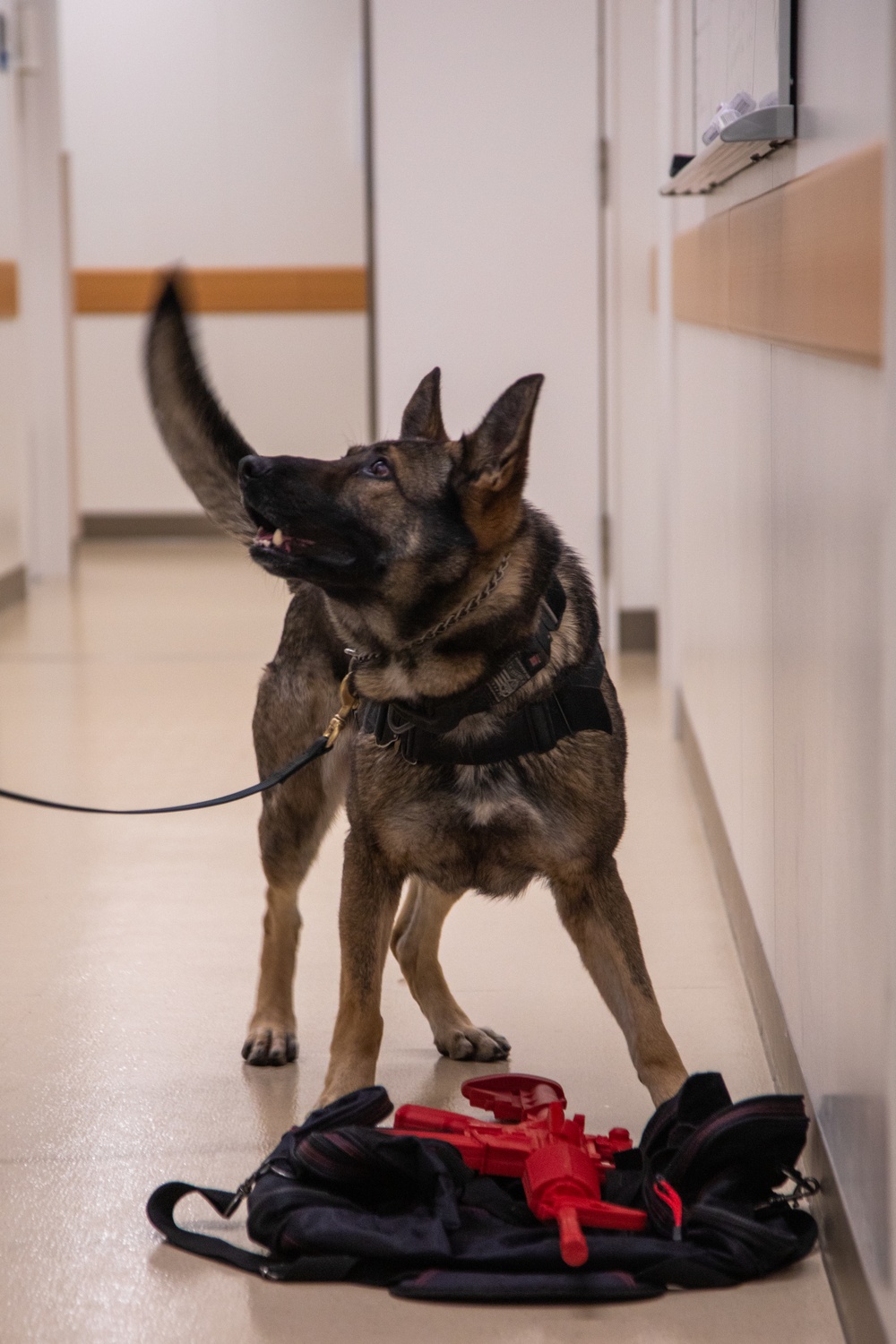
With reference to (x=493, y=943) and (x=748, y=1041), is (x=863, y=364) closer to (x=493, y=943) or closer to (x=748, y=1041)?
(x=748, y=1041)

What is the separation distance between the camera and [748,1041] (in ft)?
8.50

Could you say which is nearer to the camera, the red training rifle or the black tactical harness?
the red training rifle

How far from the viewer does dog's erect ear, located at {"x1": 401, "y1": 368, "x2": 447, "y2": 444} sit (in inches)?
94.0

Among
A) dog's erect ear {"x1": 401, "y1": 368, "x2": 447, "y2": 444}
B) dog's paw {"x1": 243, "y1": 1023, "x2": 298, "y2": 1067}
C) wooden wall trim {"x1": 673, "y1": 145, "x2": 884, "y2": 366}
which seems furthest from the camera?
dog's paw {"x1": 243, "y1": 1023, "x2": 298, "y2": 1067}

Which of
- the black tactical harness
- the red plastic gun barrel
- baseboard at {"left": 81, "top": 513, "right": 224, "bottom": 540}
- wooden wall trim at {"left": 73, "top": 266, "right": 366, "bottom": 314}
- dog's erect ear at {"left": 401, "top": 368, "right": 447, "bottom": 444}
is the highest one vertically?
wooden wall trim at {"left": 73, "top": 266, "right": 366, "bottom": 314}

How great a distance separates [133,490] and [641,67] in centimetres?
493

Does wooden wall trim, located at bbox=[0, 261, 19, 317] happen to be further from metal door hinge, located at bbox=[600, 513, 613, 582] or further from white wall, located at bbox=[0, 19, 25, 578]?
metal door hinge, located at bbox=[600, 513, 613, 582]

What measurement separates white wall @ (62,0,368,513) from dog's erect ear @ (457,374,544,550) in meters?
7.54

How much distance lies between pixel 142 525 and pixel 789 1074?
8.17m

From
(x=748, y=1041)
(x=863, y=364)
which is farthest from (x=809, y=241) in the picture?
(x=748, y=1041)

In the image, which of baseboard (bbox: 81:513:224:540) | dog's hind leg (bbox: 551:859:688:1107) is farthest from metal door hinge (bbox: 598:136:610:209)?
dog's hind leg (bbox: 551:859:688:1107)

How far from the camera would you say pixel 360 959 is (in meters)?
2.17

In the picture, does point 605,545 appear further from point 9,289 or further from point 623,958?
point 623,958

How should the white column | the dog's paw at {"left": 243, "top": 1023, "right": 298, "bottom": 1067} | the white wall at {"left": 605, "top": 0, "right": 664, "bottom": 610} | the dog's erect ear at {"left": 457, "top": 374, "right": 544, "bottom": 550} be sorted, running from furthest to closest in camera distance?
the white column
the white wall at {"left": 605, "top": 0, "right": 664, "bottom": 610}
the dog's paw at {"left": 243, "top": 1023, "right": 298, "bottom": 1067}
the dog's erect ear at {"left": 457, "top": 374, "right": 544, "bottom": 550}
